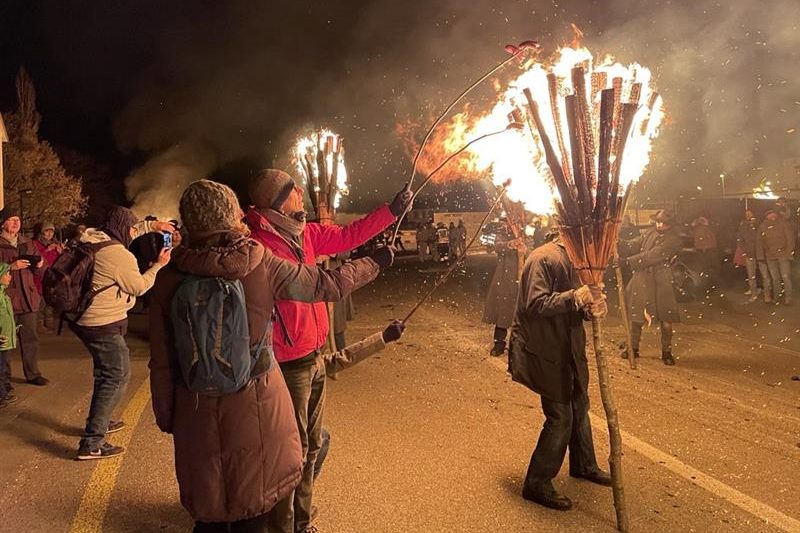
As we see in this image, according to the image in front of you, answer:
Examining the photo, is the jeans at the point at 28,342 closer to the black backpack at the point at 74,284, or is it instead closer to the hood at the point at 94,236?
the black backpack at the point at 74,284

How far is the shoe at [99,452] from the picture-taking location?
4.77 m

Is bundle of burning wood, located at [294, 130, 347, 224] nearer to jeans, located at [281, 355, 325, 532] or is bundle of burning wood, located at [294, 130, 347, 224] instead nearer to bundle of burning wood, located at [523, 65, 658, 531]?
bundle of burning wood, located at [523, 65, 658, 531]

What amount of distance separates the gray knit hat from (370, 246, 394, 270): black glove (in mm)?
716

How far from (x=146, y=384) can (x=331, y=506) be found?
4002 millimetres

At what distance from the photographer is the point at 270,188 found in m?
3.22

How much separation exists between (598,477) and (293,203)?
105 inches

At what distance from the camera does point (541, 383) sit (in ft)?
12.7

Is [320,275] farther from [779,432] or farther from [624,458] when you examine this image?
[779,432]

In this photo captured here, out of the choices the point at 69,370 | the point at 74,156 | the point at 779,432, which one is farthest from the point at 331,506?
the point at 74,156

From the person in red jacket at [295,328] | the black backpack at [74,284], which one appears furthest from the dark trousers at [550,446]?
the black backpack at [74,284]

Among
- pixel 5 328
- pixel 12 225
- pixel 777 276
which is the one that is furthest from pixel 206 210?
pixel 777 276

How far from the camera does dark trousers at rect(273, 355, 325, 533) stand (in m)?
3.14

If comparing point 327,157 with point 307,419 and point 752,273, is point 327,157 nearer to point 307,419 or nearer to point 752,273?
point 307,419

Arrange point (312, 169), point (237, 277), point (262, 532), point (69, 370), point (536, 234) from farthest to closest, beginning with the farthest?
1. point (536, 234)
2. point (69, 370)
3. point (312, 169)
4. point (262, 532)
5. point (237, 277)
